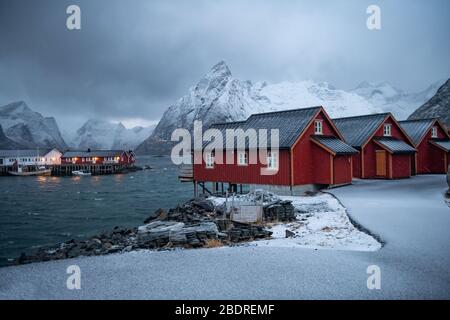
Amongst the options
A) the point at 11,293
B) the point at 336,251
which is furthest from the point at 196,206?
the point at 11,293

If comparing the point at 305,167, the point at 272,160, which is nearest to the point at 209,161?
the point at 272,160

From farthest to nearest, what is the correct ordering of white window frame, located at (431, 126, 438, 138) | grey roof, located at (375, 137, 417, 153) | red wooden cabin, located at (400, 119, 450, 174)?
1. white window frame, located at (431, 126, 438, 138)
2. red wooden cabin, located at (400, 119, 450, 174)
3. grey roof, located at (375, 137, 417, 153)

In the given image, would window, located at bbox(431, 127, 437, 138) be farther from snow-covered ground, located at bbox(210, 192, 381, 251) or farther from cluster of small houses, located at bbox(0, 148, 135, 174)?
cluster of small houses, located at bbox(0, 148, 135, 174)

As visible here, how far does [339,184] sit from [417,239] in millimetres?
15274

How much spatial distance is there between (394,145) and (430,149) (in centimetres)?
763

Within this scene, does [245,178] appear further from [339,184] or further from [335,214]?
[335,214]

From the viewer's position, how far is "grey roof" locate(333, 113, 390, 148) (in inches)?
1185

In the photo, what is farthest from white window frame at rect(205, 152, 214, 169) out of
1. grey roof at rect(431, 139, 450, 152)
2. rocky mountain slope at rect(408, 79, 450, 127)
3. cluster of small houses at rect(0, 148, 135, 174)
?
cluster of small houses at rect(0, 148, 135, 174)

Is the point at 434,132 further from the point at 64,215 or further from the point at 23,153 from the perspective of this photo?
the point at 23,153

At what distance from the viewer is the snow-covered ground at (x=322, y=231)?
10781mm

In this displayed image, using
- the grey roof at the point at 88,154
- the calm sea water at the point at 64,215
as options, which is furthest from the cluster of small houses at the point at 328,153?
the grey roof at the point at 88,154

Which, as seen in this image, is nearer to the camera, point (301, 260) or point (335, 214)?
point (301, 260)

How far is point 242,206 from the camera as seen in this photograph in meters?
16.2

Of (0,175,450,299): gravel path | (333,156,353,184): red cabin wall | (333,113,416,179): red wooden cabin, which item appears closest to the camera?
(0,175,450,299): gravel path
